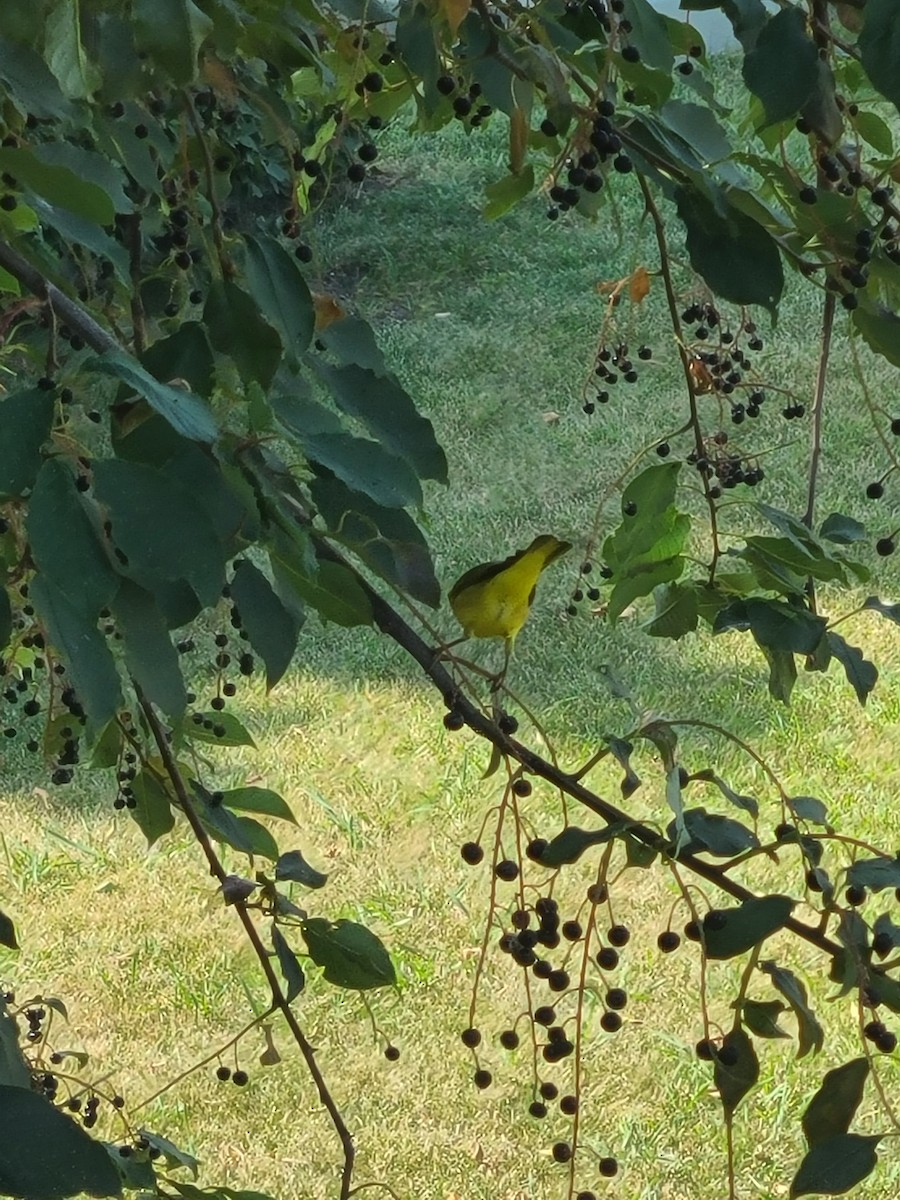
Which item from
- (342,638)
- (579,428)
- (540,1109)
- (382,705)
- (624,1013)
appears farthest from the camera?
(579,428)

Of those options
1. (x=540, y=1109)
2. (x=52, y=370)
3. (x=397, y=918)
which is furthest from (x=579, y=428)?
(x=52, y=370)

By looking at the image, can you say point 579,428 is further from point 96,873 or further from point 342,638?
point 96,873

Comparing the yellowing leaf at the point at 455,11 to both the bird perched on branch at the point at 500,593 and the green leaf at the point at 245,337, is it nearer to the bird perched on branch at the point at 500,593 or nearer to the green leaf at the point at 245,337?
the green leaf at the point at 245,337

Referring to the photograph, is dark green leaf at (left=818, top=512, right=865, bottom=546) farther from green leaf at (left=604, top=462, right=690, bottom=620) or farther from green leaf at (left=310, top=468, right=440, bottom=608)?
green leaf at (left=310, top=468, right=440, bottom=608)

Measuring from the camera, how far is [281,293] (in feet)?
2.23

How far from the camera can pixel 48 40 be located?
67 centimetres

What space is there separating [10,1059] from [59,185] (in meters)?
0.33

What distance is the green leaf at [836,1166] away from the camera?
1.94 feet

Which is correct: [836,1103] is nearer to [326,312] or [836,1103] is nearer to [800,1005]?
[800,1005]

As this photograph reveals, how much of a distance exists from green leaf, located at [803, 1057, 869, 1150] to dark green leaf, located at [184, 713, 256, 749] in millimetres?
434

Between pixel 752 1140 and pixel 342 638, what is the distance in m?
1.48

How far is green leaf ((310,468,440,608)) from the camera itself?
25.1 inches

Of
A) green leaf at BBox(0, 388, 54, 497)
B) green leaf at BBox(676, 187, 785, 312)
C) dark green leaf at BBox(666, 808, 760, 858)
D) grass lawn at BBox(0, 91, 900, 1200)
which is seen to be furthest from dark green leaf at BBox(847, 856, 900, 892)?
green leaf at BBox(0, 388, 54, 497)

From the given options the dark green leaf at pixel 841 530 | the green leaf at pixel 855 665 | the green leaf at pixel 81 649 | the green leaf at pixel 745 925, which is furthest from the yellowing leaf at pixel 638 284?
the green leaf at pixel 81 649
